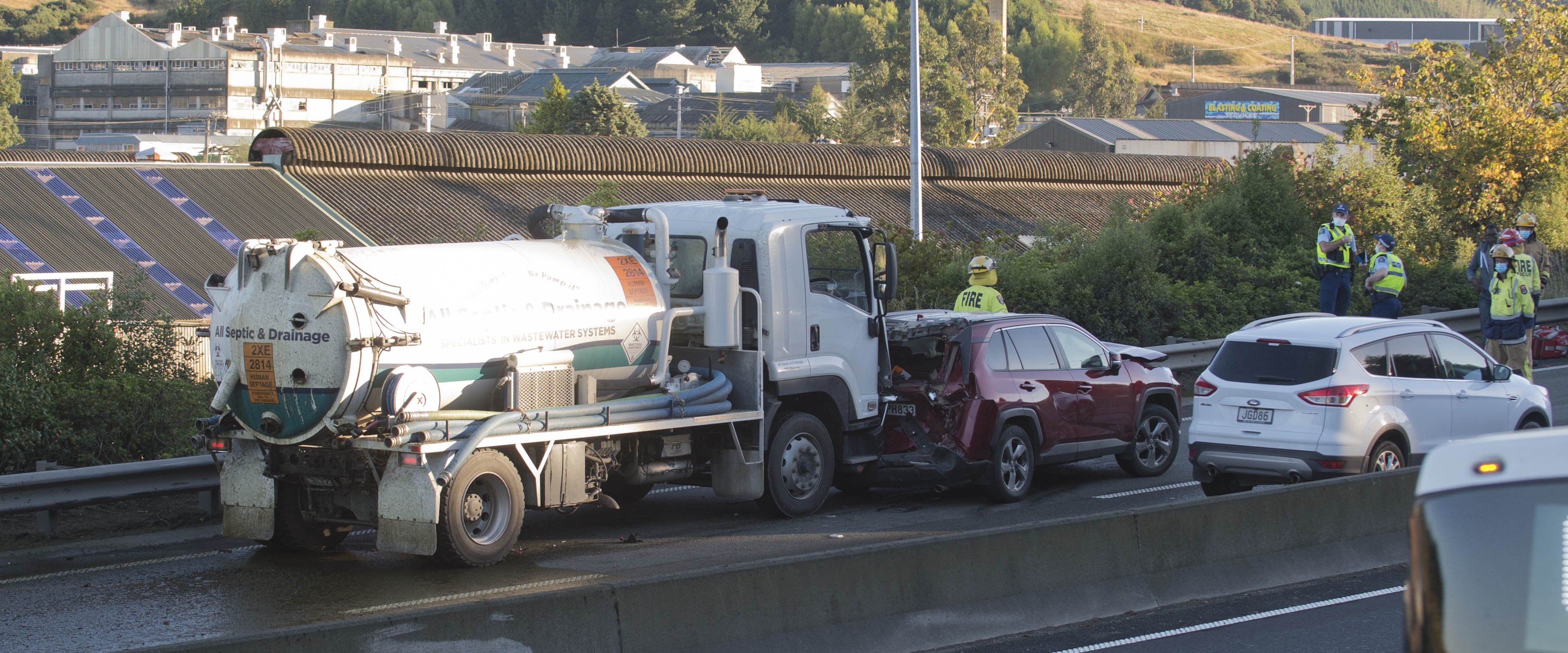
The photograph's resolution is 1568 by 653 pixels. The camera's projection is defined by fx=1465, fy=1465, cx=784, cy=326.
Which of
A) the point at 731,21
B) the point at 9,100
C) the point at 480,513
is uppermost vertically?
the point at 731,21

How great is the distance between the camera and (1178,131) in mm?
64375

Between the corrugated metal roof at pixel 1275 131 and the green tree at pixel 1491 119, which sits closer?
the green tree at pixel 1491 119

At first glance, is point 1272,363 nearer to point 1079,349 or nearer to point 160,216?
point 1079,349

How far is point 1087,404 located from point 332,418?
7.01 m

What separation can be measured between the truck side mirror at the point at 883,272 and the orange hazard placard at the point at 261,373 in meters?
5.19

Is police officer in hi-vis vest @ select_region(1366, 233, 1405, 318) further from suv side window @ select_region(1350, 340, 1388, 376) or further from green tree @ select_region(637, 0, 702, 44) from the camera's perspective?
green tree @ select_region(637, 0, 702, 44)

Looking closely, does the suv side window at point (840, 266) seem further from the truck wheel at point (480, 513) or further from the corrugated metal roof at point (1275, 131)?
the corrugated metal roof at point (1275, 131)

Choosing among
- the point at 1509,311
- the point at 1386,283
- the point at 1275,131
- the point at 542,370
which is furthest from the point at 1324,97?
the point at 542,370

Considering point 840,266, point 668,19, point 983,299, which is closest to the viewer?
point 840,266

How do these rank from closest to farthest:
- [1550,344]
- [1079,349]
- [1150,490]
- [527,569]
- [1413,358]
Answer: [527,569], [1413,358], [1150,490], [1079,349], [1550,344]

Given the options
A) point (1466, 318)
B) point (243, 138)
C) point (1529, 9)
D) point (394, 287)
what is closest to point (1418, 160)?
point (1529, 9)

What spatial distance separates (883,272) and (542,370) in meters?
3.57

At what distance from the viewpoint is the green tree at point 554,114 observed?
73.3 metres

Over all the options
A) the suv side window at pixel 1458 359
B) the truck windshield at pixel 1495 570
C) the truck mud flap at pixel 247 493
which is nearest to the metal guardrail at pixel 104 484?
the truck mud flap at pixel 247 493
